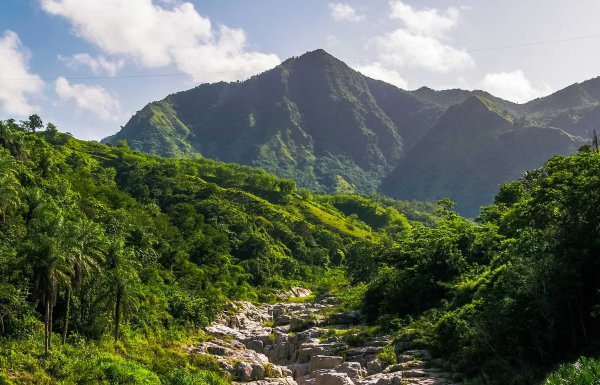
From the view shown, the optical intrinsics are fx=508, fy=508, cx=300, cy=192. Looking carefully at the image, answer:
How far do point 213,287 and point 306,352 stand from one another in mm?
38691

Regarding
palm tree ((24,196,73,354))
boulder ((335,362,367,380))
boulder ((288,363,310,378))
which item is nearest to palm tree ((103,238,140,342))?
palm tree ((24,196,73,354))

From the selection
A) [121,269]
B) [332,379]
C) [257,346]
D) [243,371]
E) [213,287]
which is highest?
[121,269]

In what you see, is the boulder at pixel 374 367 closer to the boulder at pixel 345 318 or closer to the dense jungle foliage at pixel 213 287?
the dense jungle foliage at pixel 213 287

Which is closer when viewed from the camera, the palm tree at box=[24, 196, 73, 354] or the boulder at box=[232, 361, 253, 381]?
the palm tree at box=[24, 196, 73, 354]

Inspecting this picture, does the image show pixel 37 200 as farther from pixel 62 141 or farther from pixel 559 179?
pixel 62 141

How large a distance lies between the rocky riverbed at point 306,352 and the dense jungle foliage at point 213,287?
2922mm

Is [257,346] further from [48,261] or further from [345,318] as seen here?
[48,261]

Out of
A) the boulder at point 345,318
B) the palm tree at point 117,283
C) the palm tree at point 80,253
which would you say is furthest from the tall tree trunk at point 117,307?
the boulder at point 345,318

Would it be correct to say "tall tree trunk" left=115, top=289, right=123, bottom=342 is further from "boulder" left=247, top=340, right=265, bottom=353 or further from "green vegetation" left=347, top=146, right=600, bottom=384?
"green vegetation" left=347, top=146, right=600, bottom=384

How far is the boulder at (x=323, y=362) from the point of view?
59.8 meters

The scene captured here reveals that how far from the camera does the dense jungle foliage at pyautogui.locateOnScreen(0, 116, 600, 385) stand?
1740 inches

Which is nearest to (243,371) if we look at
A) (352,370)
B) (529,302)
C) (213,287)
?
(352,370)

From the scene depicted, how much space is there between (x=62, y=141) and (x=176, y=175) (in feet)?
177

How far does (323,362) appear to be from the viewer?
6097cm
